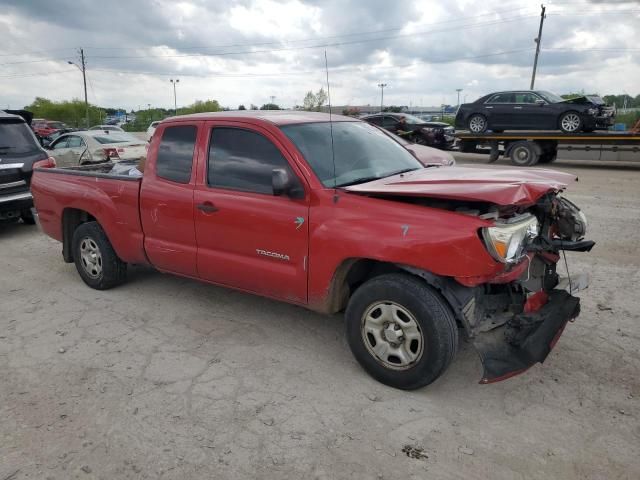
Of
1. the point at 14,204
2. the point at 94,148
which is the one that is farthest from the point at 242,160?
the point at 94,148

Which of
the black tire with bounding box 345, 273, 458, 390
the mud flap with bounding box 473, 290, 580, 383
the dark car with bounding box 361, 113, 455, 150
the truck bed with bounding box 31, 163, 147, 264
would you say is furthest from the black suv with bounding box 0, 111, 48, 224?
the dark car with bounding box 361, 113, 455, 150

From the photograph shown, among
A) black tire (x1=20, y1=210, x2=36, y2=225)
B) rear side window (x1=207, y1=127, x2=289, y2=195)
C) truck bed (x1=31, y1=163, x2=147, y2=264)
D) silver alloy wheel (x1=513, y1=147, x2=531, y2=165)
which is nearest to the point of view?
rear side window (x1=207, y1=127, x2=289, y2=195)

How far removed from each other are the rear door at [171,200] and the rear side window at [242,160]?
0.81 feet

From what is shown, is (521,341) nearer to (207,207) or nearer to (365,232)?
(365,232)

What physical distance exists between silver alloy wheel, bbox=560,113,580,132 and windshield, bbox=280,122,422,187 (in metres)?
13.3

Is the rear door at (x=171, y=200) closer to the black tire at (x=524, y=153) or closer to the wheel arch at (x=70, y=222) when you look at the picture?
the wheel arch at (x=70, y=222)

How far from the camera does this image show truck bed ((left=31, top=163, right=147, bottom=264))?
4.73m

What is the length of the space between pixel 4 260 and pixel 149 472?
5371mm

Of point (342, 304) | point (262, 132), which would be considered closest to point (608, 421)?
point (342, 304)

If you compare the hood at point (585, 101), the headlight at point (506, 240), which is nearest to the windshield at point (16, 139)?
the headlight at point (506, 240)

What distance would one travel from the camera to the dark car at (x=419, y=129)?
18.9 meters

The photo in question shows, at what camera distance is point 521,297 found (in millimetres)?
3410

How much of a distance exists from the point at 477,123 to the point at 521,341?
52.4 feet

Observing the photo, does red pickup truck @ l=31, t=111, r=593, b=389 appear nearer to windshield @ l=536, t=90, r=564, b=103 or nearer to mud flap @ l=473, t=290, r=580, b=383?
mud flap @ l=473, t=290, r=580, b=383
